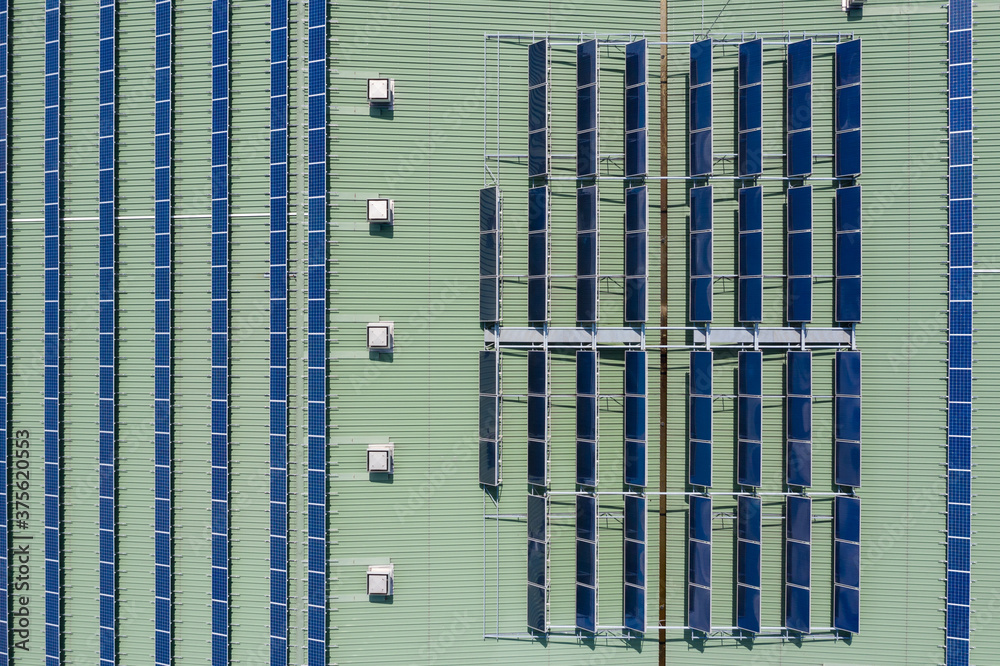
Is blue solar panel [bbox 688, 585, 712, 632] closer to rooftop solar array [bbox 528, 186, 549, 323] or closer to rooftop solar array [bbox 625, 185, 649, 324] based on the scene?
rooftop solar array [bbox 625, 185, 649, 324]

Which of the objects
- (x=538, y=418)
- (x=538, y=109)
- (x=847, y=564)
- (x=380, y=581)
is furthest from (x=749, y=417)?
(x=380, y=581)

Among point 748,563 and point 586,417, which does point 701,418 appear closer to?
point 586,417

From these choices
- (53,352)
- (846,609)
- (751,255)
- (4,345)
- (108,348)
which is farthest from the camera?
(4,345)

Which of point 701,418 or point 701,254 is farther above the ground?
point 701,254

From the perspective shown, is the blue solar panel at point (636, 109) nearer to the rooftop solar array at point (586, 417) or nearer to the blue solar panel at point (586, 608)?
the rooftop solar array at point (586, 417)

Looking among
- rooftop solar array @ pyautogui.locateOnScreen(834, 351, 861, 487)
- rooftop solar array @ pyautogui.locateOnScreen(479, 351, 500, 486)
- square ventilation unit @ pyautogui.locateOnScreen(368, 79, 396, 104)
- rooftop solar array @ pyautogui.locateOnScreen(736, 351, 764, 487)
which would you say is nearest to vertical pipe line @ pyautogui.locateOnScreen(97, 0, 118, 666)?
square ventilation unit @ pyautogui.locateOnScreen(368, 79, 396, 104)

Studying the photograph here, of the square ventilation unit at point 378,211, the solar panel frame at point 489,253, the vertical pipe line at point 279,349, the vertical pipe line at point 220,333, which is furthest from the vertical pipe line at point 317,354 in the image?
the solar panel frame at point 489,253
